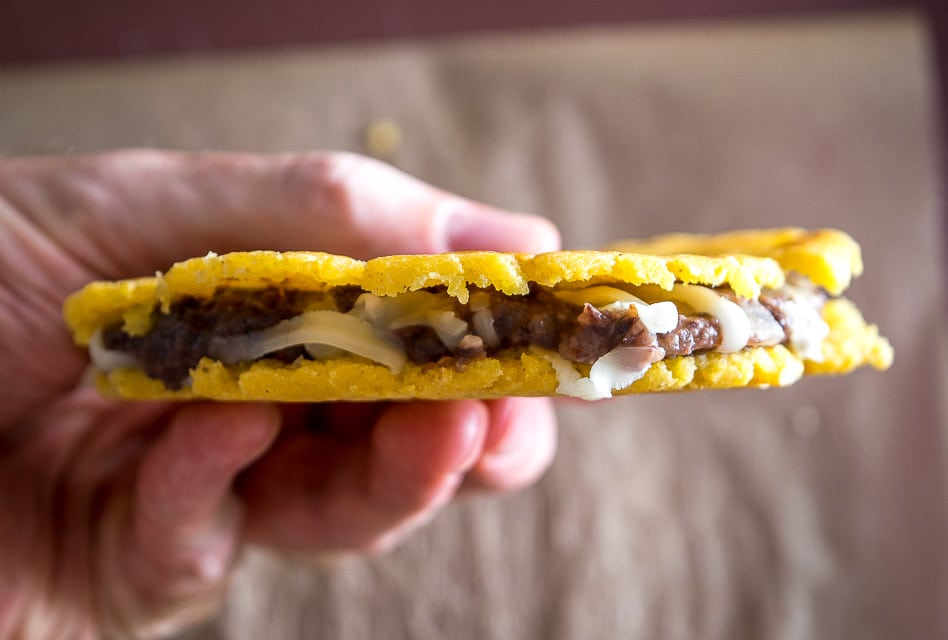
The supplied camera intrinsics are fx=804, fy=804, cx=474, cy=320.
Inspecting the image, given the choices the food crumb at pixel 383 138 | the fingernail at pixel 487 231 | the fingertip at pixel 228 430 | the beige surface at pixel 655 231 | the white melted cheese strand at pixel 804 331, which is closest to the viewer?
the white melted cheese strand at pixel 804 331

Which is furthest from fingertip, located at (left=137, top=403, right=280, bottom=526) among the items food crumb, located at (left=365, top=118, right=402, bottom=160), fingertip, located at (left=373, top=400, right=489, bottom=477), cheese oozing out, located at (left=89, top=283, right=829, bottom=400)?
food crumb, located at (left=365, top=118, right=402, bottom=160)

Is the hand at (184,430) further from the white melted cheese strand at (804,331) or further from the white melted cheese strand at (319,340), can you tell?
the white melted cheese strand at (804,331)

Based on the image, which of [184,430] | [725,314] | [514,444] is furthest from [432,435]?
[725,314]

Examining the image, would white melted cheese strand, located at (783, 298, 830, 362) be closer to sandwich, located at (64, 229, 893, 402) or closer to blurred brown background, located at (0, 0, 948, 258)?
sandwich, located at (64, 229, 893, 402)

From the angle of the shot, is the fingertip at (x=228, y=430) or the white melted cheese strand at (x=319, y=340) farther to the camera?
the fingertip at (x=228, y=430)

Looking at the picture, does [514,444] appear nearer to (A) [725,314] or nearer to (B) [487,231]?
(B) [487,231]

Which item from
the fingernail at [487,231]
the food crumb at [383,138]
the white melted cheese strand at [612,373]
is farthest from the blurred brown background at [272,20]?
the white melted cheese strand at [612,373]
